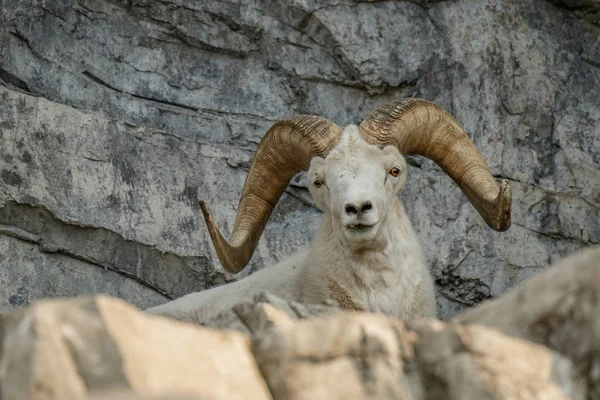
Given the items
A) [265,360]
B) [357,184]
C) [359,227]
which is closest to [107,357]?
[265,360]

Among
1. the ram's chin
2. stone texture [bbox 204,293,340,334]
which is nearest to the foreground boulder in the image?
stone texture [bbox 204,293,340,334]

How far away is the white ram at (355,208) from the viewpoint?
29.4 feet

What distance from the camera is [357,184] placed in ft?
28.8

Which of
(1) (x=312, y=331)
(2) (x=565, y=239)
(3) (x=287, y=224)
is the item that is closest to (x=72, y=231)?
(3) (x=287, y=224)

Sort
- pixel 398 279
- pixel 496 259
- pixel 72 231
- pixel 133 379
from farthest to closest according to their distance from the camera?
pixel 496 259 → pixel 72 231 → pixel 398 279 → pixel 133 379

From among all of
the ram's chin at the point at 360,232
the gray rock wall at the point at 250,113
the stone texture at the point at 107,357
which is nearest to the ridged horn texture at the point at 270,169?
the ram's chin at the point at 360,232

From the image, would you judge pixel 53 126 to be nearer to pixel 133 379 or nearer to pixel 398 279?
pixel 398 279

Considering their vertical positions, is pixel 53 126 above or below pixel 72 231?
above

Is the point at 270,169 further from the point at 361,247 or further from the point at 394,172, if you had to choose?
the point at 361,247

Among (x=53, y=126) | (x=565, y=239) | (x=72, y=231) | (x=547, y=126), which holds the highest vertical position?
(x=547, y=126)

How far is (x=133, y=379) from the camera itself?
4766mm

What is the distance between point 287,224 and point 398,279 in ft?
11.4

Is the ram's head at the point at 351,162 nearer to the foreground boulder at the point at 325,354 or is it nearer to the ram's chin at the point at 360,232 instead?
the ram's chin at the point at 360,232

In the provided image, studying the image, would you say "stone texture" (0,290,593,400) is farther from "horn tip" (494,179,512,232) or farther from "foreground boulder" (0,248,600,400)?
"horn tip" (494,179,512,232)
